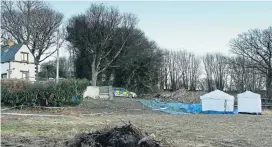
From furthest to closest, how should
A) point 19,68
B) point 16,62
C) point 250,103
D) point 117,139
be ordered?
1. point 19,68
2. point 16,62
3. point 250,103
4. point 117,139

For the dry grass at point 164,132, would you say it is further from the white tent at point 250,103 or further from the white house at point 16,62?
the white house at point 16,62

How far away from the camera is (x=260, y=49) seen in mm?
60875

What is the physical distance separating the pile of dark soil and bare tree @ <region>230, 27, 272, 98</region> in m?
55.9

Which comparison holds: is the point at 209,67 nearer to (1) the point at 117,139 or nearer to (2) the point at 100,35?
(2) the point at 100,35

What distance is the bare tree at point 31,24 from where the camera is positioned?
5419 centimetres

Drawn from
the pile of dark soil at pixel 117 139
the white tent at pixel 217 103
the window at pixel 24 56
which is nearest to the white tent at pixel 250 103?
the white tent at pixel 217 103

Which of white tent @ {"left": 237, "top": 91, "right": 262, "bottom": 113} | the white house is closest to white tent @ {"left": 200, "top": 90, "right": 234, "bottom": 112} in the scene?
white tent @ {"left": 237, "top": 91, "right": 262, "bottom": 113}

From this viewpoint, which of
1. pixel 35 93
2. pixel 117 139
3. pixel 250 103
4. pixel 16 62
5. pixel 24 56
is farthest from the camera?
pixel 24 56

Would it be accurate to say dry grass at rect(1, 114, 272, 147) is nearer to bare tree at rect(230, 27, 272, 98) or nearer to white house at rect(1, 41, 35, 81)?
white house at rect(1, 41, 35, 81)

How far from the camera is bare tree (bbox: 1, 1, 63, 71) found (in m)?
54.2

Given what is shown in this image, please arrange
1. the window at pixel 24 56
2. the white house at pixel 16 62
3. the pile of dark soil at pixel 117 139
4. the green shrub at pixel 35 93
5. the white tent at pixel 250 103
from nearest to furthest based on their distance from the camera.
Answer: the pile of dark soil at pixel 117 139 < the green shrub at pixel 35 93 < the white tent at pixel 250 103 < the white house at pixel 16 62 < the window at pixel 24 56

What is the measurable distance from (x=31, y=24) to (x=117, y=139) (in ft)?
162

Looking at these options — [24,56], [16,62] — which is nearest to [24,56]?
[24,56]

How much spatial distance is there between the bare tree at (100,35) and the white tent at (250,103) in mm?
23251
